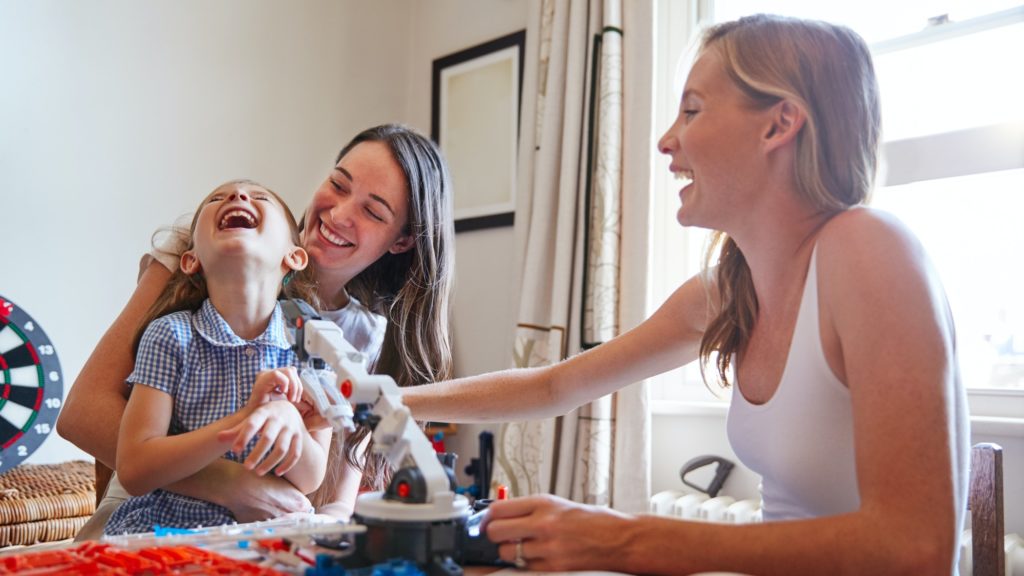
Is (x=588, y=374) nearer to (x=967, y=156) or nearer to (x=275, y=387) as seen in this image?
(x=275, y=387)

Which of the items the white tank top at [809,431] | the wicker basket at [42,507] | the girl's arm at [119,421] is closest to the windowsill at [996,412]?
the white tank top at [809,431]

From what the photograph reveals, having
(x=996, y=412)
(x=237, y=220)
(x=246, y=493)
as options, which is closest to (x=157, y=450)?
(x=246, y=493)

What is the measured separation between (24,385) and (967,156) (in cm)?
251

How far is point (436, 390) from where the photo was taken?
4.29ft

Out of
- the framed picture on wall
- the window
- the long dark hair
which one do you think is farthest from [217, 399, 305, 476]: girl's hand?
the framed picture on wall

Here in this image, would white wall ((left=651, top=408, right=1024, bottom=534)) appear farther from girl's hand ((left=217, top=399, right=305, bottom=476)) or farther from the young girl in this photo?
girl's hand ((left=217, top=399, right=305, bottom=476))

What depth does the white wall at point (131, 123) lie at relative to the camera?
2477mm

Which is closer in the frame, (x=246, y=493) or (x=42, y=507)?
(x=246, y=493)

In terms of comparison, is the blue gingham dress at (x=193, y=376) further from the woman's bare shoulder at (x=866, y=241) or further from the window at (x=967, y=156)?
the window at (x=967, y=156)

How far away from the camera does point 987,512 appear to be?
120 centimetres

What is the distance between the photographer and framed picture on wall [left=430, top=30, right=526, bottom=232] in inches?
123

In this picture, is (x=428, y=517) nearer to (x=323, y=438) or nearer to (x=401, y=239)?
(x=323, y=438)

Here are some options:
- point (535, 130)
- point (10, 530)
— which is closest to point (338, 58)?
point (535, 130)

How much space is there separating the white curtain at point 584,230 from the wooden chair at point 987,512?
1172 millimetres
